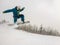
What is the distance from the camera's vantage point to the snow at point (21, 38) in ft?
5.26

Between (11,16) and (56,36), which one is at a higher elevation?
(11,16)

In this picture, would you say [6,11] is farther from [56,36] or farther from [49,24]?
[56,36]

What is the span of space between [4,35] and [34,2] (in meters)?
0.47

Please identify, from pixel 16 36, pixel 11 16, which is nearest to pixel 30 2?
pixel 11 16

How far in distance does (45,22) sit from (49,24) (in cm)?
5

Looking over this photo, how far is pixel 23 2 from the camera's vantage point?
171 cm

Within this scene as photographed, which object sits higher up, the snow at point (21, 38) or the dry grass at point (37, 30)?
the dry grass at point (37, 30)

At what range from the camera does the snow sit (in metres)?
1.60

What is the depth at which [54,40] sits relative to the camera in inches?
63.0

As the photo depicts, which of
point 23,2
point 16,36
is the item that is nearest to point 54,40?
point 16,36

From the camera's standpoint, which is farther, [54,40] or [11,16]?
[11,16]

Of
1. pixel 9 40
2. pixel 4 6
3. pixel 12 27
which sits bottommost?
pixel 9 40

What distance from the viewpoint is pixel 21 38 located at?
1641mm

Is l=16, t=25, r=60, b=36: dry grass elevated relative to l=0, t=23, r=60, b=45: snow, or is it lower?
elevated
